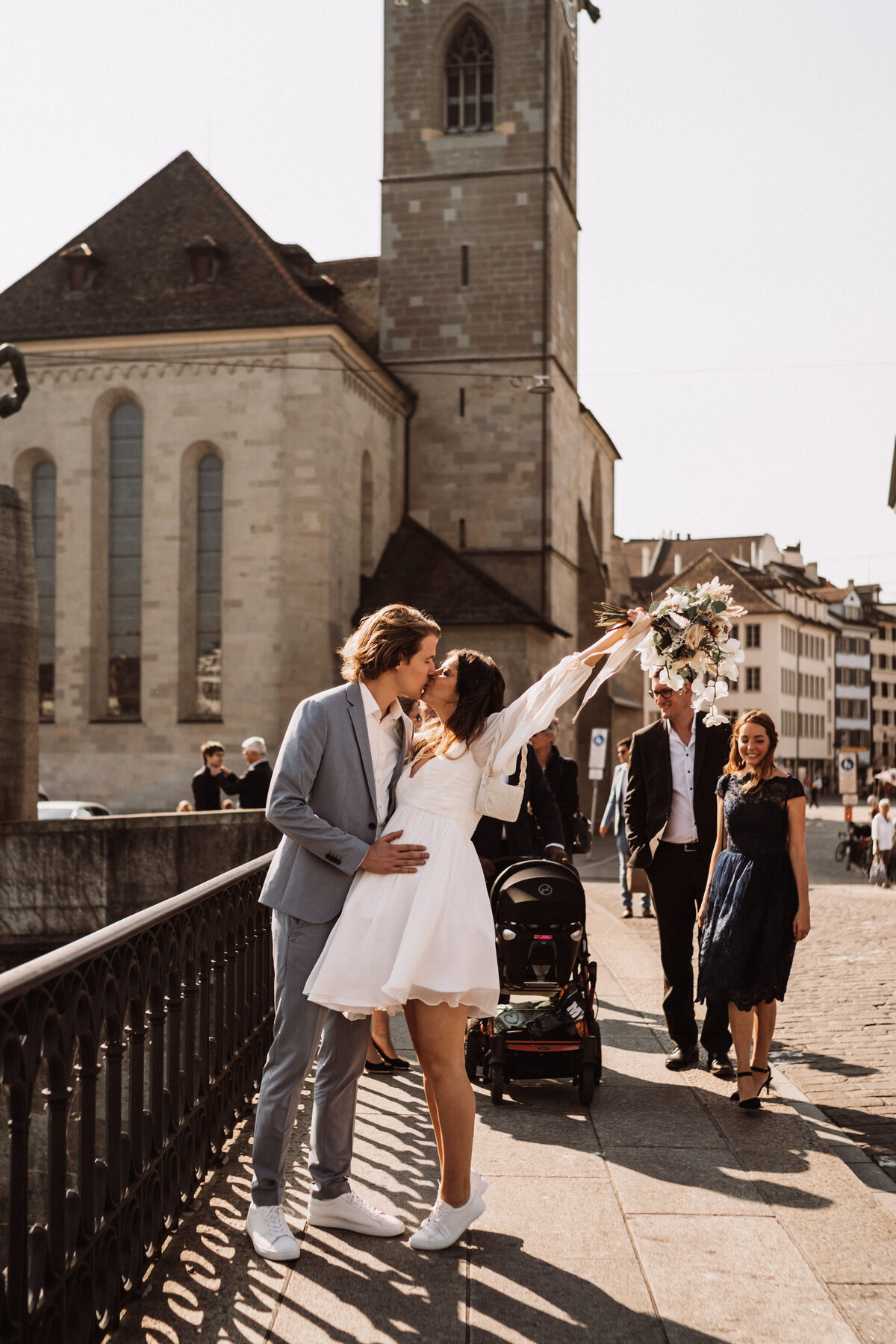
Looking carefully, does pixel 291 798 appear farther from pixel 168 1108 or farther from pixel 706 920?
pixel 706 920

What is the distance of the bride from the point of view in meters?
4.36

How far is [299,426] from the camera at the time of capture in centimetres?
3117

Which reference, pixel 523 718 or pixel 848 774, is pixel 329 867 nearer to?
pixel 523 718

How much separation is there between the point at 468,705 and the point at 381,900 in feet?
2.34

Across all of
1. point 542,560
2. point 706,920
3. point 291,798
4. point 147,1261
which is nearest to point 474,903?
point 291,798

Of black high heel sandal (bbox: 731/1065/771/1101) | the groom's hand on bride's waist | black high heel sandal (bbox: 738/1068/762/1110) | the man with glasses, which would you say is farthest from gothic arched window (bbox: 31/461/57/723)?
the groom's hand on bride's waist

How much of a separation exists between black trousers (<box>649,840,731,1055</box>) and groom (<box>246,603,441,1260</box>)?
305 centimetres

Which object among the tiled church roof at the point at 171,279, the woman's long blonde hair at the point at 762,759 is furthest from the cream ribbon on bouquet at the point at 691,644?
the tiled church roof at the point at 171,279

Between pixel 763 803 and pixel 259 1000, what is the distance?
8.74 feet

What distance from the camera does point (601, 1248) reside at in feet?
14.6

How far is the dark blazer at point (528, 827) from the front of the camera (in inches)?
336

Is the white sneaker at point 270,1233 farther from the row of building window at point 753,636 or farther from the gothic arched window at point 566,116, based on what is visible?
the row of building window at point 753,636

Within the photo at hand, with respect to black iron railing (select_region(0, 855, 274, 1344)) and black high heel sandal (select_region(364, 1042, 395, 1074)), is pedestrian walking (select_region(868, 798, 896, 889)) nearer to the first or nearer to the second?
black high heel sandal (select_region(364, 1042, 395, 1074))

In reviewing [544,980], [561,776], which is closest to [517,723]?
[544,980]
